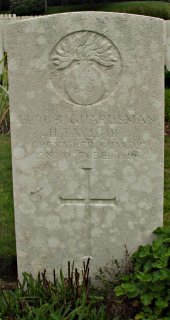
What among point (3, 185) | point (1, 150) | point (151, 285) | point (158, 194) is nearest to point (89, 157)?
point (158, 194)

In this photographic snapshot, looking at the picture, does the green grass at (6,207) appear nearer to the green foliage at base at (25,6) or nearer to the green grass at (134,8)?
the green grass at (134,8)

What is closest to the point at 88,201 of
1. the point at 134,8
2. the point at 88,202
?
the point at 88,202

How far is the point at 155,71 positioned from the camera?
3.44 metres

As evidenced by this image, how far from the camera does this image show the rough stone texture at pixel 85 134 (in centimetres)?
342

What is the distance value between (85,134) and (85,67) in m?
0.42

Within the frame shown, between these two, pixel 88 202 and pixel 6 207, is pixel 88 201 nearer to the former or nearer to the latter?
pixel 88 202

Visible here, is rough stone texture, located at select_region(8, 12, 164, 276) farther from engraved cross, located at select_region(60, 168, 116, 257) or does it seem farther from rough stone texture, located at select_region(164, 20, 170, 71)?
rough stone texture, located at select_region(164, 20, 170, 71)

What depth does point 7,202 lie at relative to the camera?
574 cm

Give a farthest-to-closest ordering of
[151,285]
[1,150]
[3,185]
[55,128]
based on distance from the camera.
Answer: [1,150] → [3,185] → [55,128] → [151,285]

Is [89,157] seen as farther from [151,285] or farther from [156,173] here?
[151,285]

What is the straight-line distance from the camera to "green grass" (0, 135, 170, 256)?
464 cm

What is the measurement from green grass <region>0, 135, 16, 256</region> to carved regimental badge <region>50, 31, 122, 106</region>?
157 centimetres

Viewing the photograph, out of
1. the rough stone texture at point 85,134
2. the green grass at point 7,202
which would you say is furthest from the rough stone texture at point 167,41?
the rough stone texture at point 85,134

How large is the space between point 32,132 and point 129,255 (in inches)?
A: 41.6
